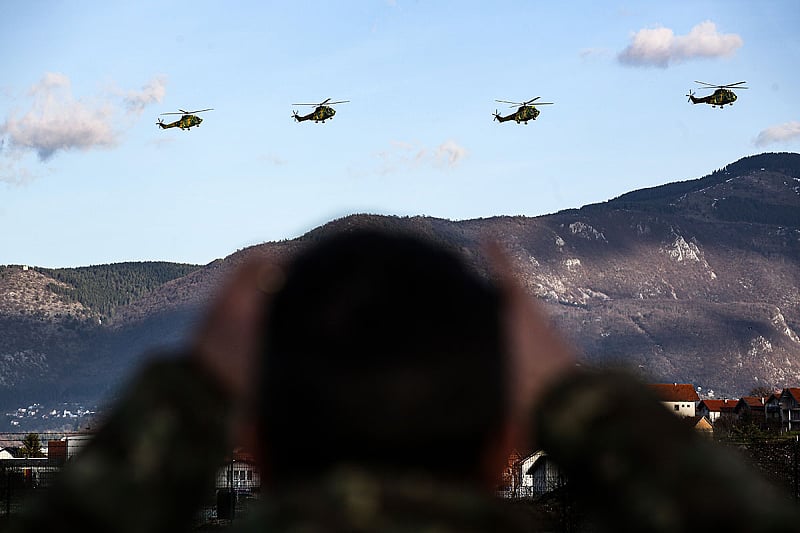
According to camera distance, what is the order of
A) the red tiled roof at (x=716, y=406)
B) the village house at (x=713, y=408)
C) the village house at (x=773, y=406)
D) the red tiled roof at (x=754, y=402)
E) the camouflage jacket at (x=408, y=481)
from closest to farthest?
the camouflage jacket at (x=408, y=481) < the village house at (x=773, y=406) < the red tiled roof at (x=754, y=402) < the village house at (x=713, y=408) < the red tiled roof at (x=716, y=406)

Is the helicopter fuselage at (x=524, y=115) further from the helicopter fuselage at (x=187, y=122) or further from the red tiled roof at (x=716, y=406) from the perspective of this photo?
the red tiled roof at (x=716, y=406)

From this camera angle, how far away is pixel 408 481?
134 cm

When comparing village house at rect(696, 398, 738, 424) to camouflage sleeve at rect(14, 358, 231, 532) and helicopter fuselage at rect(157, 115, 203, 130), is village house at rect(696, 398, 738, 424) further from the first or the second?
camouflage sleeve at rect(14, 358, 231, 532)

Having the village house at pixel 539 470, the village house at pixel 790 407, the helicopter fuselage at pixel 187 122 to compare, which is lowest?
the village house at pixel 539 470

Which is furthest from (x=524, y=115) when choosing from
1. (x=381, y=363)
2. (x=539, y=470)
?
(x=381, y=363)

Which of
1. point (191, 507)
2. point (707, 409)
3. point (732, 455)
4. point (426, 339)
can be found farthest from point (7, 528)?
point (707, 409)

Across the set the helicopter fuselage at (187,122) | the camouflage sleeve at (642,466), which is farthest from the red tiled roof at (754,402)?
the camouflage sleeve at (642,466)

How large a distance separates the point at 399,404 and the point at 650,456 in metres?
0.30

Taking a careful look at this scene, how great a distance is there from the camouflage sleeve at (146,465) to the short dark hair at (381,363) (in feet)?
0.28

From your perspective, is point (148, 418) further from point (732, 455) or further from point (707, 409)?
point (707, 409)

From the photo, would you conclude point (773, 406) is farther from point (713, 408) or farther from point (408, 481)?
point (408, 481)

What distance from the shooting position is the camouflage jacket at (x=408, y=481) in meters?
1.31

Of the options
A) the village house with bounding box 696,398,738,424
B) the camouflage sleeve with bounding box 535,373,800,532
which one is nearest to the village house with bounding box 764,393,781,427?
the village house with bounding box 696,398,738,424

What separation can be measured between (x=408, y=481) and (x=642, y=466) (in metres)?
0.27
